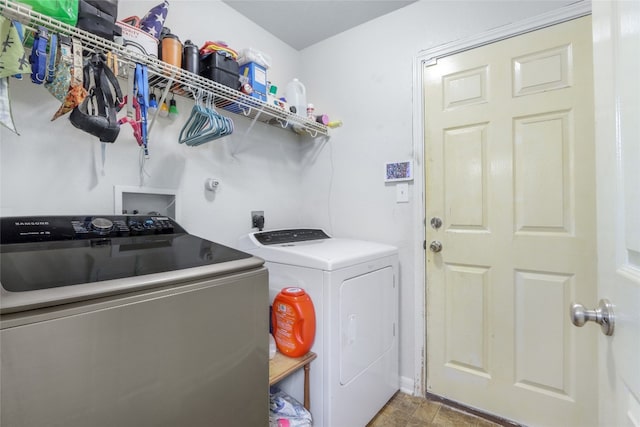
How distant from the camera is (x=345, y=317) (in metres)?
1.45

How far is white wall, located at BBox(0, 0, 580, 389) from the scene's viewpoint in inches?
47.9

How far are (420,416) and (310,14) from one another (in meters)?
2.76


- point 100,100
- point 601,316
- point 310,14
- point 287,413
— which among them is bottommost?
point 287,413

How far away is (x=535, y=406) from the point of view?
5.12 ft

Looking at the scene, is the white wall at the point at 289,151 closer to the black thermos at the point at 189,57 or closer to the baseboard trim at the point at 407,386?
the baseboard trim at the point at 407,386

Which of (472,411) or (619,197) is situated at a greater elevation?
(619,197)

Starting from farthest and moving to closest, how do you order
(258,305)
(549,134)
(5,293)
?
1. (549,134)
2. (258,305)
3. (5,293)

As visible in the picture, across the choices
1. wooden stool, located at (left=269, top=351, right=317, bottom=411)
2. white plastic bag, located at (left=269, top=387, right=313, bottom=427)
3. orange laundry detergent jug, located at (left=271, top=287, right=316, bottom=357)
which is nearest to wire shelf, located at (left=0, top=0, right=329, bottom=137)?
orange laundry detergent jug, located at (left=271, top=287, right=316, bottom=357)

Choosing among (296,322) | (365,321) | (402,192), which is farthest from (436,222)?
(296,322)

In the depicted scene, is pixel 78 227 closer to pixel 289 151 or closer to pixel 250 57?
pixel 250 57

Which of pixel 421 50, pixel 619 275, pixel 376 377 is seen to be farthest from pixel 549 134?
pixel 376 377

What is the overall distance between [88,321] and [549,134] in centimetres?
204

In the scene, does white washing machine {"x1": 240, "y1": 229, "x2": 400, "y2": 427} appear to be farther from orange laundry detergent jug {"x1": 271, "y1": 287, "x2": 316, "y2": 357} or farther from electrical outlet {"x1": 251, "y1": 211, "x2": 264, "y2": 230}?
electrical outlet {"x1": 251, "y1": 211, "x2": 264, "y2": 230}

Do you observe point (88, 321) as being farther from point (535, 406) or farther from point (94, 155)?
point (535, 406)
